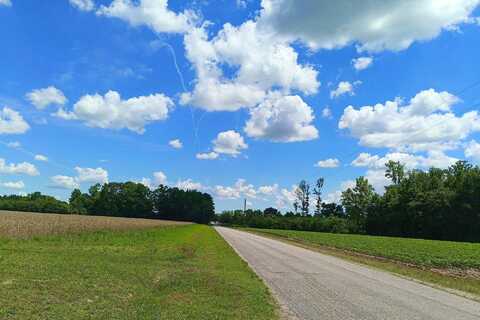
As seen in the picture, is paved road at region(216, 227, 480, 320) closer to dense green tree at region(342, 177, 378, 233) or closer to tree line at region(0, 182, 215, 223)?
dense green tree at region(342, 177, 378, 233)

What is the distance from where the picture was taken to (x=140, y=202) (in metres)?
166

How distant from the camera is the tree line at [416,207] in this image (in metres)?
75.9

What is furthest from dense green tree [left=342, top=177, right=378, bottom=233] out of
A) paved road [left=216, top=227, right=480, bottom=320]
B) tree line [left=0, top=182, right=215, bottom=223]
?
paved road [left=216, top=227, right=480, bottom=320]

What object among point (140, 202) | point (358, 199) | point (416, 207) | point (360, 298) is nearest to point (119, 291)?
point (360, 298)

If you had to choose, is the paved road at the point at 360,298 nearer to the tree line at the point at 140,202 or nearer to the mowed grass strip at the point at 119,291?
the mowed grass strip at the point at 119,291

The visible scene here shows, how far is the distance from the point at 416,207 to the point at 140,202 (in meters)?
110

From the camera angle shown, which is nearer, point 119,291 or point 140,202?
point 119,291

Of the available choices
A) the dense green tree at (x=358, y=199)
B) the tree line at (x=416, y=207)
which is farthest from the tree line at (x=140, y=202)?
the dense green tree at (x=358, y=199)

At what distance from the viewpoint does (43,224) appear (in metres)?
28.4

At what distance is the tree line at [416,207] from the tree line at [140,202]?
5857cm

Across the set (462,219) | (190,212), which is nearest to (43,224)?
(462,219)

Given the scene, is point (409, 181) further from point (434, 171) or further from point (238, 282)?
point (238, 282)

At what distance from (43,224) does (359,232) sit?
8557 cm

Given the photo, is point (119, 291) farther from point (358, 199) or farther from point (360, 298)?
point (358, 199)
